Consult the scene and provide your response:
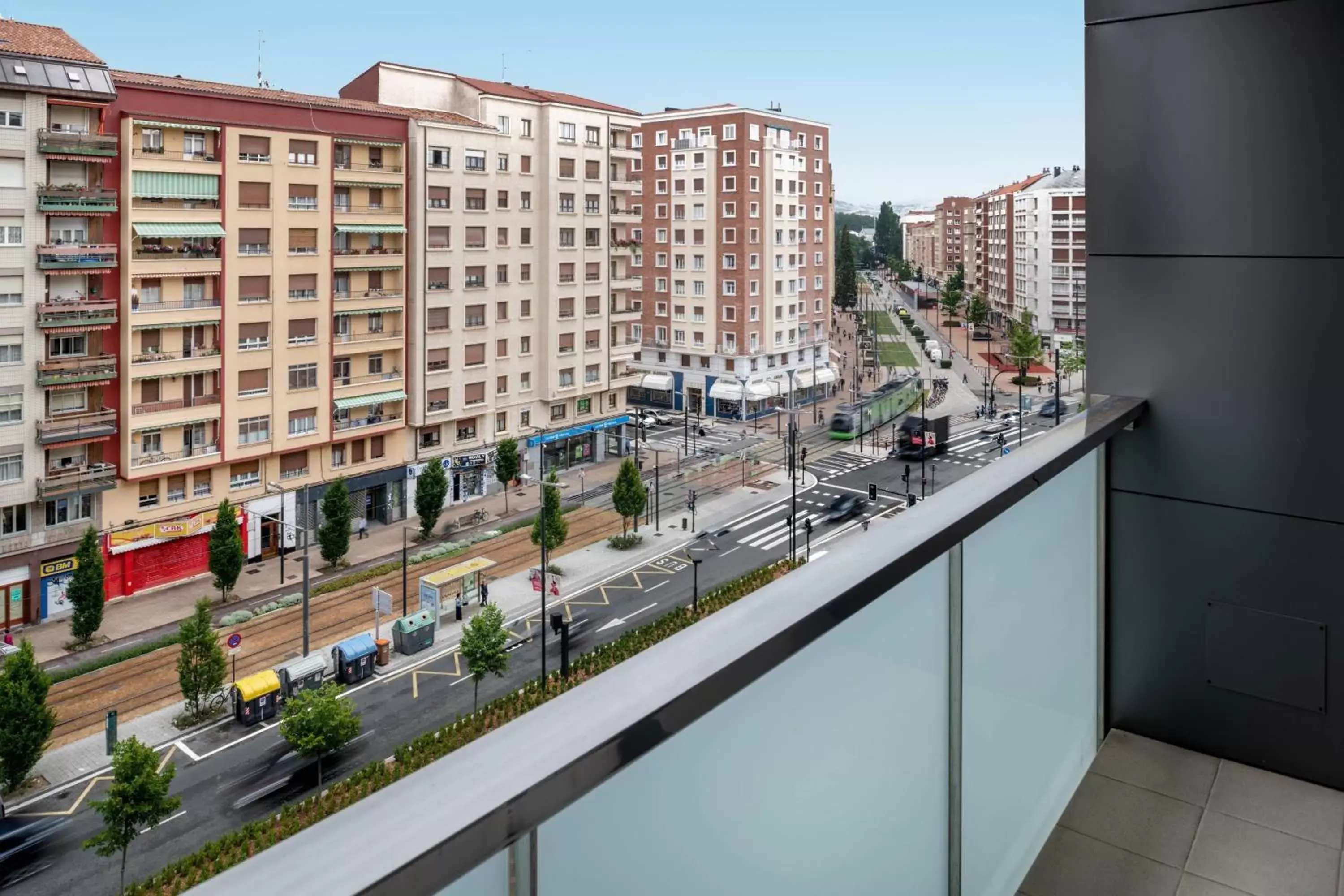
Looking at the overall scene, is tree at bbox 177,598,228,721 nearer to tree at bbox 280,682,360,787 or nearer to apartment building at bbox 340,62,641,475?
tree at bbox 280,682,360,787

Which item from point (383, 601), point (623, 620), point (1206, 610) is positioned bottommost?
point (623, 620)

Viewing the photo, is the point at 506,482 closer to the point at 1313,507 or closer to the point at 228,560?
the point at 228,560

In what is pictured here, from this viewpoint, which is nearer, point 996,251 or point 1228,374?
point 1228,374

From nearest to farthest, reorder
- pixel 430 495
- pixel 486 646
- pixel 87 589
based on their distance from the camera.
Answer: pixel 87 589
pixel 486 646
pixel 430 495

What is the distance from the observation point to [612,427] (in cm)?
1600

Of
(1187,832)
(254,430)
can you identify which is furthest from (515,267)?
(1187,832)

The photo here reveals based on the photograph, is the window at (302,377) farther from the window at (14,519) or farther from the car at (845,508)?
the car at (845,508)

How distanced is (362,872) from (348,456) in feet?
42.2

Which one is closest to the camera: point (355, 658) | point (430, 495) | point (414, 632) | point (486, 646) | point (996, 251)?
point (486, 646)

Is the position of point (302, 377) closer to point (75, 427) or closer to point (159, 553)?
point (75, 427)

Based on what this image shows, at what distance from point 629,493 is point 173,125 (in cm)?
738

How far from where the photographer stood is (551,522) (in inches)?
492

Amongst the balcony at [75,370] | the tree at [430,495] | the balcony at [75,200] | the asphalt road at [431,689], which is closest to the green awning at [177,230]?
the balcony at [75,200]

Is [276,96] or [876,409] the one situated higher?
[276,96]
